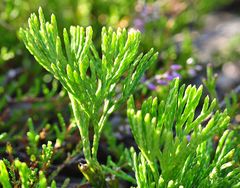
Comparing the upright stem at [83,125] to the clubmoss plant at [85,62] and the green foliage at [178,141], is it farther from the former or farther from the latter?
the green foliage at [178,141]

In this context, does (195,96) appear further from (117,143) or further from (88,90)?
(117,143)

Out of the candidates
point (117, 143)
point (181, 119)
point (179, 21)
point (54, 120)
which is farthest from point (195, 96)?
point (179, 21)

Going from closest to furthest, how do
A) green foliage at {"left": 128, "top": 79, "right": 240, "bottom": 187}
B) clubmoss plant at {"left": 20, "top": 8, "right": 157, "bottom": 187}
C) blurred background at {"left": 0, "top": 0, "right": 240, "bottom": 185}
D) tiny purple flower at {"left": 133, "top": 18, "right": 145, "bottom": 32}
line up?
green foliage at {"left": 128, "top": 79, "right": 240, "bottom": 187} < clubmoss plant at {"left": 20, "top": 8, "right": 157, "bottom": 187} < blurred background at {"left": 0, "top": 0, "right": 240, "bottom": 185} < tiny purple flower at {"left": 133, "top": 18, "right": 145, "bottom": 32}

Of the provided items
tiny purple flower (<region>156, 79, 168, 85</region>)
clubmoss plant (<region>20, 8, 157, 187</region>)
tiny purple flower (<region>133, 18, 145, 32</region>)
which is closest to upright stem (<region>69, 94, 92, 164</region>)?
clubmoss plant (<region>20, 8, 157, 187</region>)

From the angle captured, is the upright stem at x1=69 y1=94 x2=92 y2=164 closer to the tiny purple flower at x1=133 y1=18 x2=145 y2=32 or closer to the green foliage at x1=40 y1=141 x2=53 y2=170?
the green foliage at x1=40 y1=141 x2=53 y2=170

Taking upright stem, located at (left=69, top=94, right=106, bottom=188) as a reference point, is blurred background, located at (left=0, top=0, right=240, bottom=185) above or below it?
above

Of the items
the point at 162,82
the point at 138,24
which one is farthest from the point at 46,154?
the point at 138,24

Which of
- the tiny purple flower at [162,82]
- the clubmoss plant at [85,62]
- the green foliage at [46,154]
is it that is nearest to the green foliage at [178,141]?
the clubmoss plant at [85,62]
